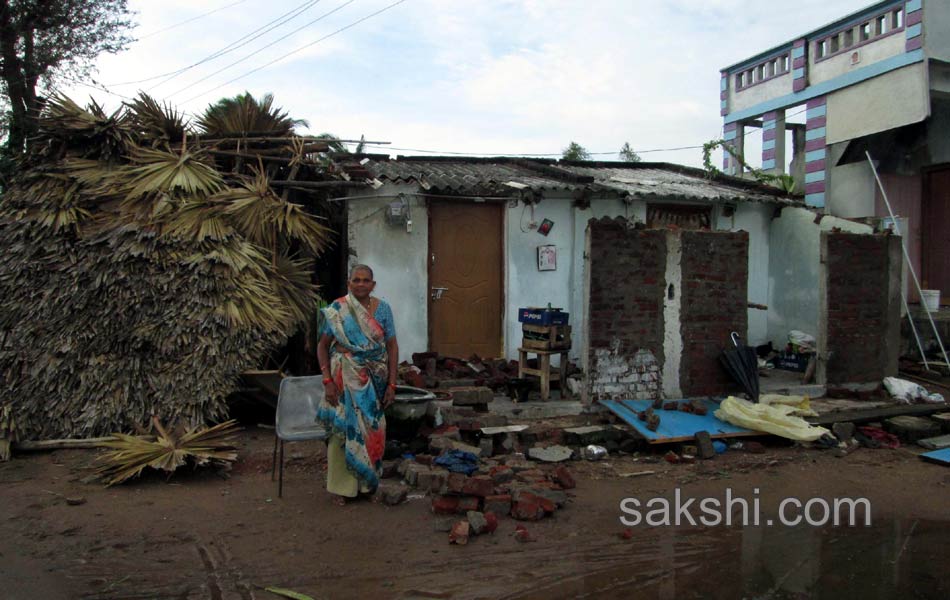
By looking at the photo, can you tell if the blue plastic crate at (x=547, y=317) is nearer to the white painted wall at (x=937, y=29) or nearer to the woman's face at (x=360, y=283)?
the woman's face at (x=360, y=283)

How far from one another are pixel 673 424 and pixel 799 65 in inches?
304

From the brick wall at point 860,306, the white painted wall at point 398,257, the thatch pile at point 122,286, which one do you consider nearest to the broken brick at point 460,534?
the thatch pile at point 122,286

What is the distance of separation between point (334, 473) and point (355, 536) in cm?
72

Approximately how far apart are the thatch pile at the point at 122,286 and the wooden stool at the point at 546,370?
7.76ft

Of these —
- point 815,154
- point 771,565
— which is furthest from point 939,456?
point 815,154

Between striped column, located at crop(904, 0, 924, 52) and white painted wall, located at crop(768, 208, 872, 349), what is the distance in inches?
96.9

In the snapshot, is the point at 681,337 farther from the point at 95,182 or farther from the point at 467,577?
the point at 95,182

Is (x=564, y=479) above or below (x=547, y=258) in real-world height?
below

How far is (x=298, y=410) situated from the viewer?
5.22 meters

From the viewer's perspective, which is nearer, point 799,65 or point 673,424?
point 673,424

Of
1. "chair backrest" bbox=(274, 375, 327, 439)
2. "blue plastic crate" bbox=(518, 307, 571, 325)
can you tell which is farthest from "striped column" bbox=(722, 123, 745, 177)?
"chair backrest" bbox=(274, 375, 327, 439)

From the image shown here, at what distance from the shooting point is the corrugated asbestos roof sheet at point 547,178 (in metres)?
8.67

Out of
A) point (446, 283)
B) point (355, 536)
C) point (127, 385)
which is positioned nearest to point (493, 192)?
point (446, 283)

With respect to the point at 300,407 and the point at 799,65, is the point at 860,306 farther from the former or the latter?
the point at 300,407
